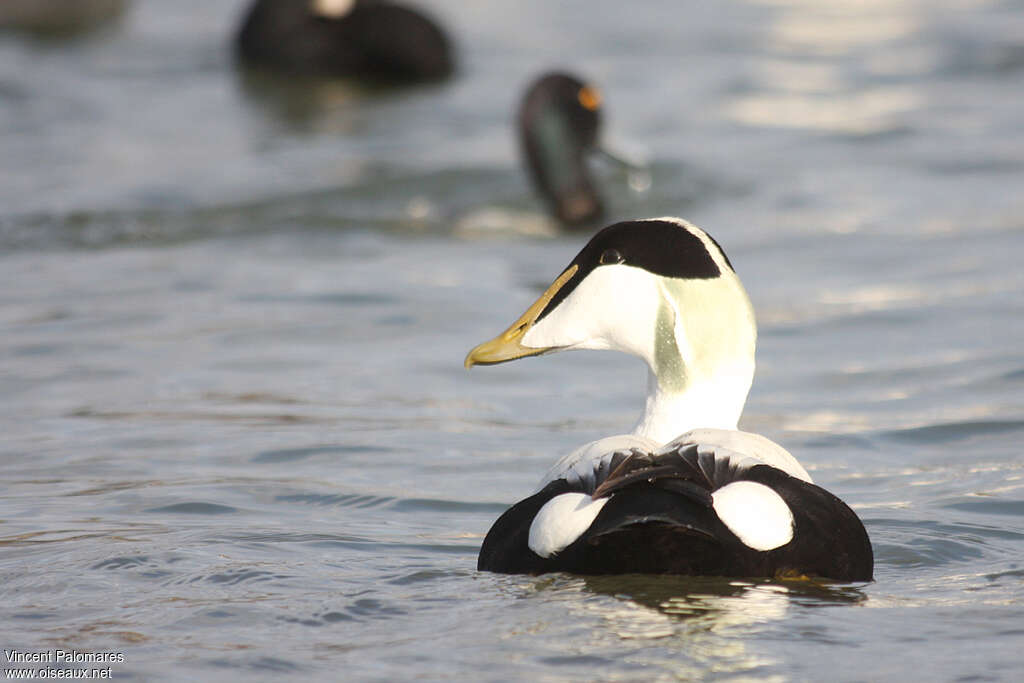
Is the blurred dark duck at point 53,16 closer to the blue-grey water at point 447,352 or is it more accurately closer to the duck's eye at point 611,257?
the blue-grey water at point 447,352

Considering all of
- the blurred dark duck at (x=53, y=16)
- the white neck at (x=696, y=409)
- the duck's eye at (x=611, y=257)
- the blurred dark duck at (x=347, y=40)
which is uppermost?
the blurred dark duck at (x=53, y=16)

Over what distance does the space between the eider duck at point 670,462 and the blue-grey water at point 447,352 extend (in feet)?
0.33

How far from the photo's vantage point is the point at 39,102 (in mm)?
14695

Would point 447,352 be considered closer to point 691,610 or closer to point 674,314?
point 674,314

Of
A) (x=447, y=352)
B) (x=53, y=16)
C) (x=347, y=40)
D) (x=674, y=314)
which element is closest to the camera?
(x=674, y=314)

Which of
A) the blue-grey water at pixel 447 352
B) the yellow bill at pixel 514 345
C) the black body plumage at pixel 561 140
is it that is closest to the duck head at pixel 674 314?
the yellow bill at pixel 514 345

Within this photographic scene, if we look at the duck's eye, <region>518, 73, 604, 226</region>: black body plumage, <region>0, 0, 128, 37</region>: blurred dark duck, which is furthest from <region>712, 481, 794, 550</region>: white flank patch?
<region>0, 0, 128, 37</region>: blurred dark duck

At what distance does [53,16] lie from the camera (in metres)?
18.1

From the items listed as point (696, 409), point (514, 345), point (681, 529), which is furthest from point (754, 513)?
point (514, 345)

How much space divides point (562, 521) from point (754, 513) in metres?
0.41

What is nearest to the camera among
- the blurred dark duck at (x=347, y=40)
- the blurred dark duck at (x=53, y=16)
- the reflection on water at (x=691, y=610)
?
the reflection on water at (x=691, y=610)

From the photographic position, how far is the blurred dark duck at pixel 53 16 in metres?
17.9

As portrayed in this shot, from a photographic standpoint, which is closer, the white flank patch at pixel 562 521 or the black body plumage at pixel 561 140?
the white flank patch at pixel 562 521

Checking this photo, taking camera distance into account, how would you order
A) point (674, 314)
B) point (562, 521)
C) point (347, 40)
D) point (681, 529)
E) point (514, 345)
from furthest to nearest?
point (347, 40) < point (514, 345) < point (674, 314) < point (562, 521) < point (681, 529)
